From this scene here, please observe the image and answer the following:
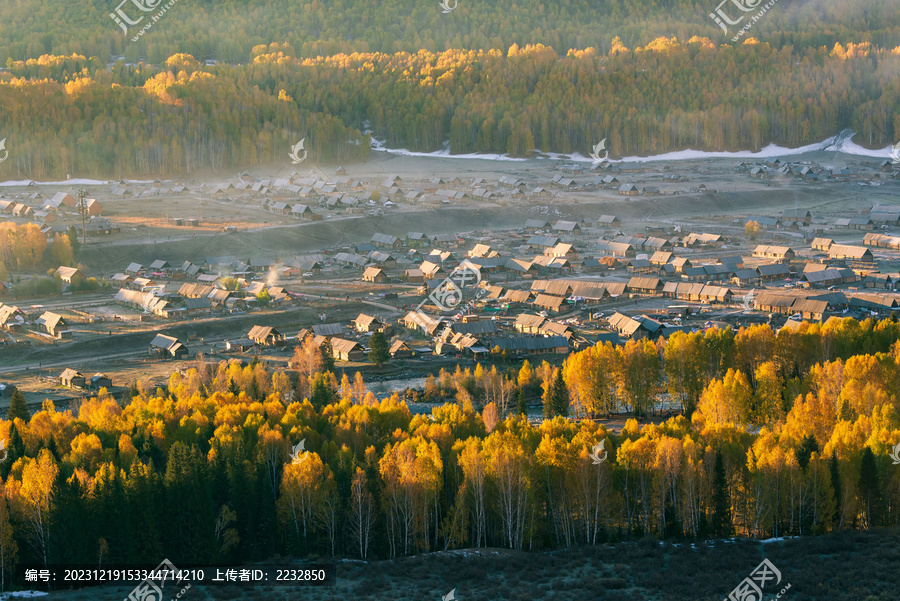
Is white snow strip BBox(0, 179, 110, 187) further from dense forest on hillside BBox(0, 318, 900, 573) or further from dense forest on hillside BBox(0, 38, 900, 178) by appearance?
dense forest on hillside BBox(0, 318, 900, 573)

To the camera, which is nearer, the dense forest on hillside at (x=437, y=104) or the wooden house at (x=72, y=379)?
the wooden house at (x=72, y=379)

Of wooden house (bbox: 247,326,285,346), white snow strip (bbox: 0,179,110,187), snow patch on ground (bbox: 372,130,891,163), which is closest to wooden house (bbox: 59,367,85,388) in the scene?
wooden house (bbox: 247,326,285,346)

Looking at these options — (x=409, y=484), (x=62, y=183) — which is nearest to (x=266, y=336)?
(x=409, y=484)

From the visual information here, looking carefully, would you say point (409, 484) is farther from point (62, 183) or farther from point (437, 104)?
point (437, 104)

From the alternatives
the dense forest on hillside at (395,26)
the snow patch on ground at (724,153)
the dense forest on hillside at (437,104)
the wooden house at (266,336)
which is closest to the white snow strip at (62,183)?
the dense forest on hillside at (437,104)

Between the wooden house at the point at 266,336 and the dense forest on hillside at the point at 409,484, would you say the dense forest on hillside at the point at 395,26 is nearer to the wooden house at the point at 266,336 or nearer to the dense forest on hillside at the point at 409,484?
the wooden house at the point at 266,336

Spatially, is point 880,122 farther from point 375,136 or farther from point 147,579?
point 147,579

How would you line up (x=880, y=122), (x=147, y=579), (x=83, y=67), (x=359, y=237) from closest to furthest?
1. (x=147, y=579)
2. (x=359, y=237)
3. (x=880, y=122)
4. (x=83, y=67)

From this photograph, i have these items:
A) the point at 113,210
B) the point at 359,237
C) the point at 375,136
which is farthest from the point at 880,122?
the point at 113,210
